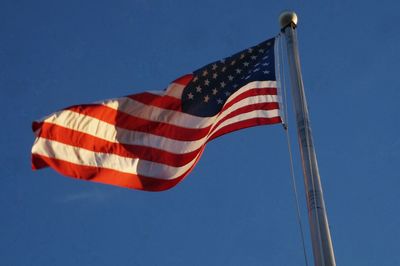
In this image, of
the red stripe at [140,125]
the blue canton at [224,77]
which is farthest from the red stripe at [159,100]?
the red stripe at [140,125]

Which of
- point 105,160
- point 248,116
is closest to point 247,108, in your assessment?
point 248,116

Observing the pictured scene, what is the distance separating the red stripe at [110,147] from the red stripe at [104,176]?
385 millimetres

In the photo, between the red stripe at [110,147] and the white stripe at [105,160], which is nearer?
the white stripe at [105,160]

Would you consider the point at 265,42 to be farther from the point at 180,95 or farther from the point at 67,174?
the point at 67,174

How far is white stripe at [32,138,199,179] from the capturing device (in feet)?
43.3

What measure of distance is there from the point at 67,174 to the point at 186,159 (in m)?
2.70

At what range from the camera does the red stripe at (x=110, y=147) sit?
43.9 ft

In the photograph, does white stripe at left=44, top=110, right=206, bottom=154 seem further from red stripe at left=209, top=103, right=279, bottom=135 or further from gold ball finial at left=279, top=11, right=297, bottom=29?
gold ball finial at left=279, top=11, right=297, bottom=29

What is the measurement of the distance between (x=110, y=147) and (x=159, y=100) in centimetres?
168

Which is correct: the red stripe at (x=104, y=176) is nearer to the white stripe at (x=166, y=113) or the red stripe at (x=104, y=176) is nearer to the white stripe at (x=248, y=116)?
the white stripe at (x=166, y=113)

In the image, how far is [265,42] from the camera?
1573 cm

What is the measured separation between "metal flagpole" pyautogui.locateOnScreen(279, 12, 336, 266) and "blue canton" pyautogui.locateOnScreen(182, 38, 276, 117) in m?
0.98

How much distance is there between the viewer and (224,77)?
1548 centimetres

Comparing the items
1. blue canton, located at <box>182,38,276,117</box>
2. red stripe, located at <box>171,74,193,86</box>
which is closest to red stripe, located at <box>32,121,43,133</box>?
blue canton, located at <box>182,38,276,117</box>
